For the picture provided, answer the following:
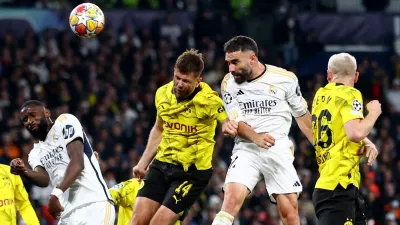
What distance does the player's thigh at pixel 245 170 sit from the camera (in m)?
10.9

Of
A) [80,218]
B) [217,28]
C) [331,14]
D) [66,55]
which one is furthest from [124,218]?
[331,14]

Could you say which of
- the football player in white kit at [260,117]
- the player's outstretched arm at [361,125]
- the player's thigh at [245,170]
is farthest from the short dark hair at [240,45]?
the player's outstretched arm at [361,125]

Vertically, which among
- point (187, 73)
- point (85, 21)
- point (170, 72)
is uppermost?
point (85, 21)

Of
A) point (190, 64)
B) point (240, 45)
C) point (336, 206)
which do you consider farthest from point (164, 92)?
point (336, 206)

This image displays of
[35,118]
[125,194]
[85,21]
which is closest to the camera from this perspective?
[35,118]

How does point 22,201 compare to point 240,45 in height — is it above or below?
below

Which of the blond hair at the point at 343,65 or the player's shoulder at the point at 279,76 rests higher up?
the blond hair at the point at 343,65

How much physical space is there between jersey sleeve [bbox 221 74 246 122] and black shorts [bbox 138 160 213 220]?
2.62ft

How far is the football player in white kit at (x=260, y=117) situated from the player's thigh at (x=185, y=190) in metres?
0.39

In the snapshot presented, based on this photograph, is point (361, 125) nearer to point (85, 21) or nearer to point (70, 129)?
point (70, 129)

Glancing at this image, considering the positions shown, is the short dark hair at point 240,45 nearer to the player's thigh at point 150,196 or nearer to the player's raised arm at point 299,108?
the player's raised arm at point 299,108

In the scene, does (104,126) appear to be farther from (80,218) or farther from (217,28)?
(80,218)

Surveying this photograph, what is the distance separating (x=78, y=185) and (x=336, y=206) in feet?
8.77

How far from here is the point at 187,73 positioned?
35.8ft
